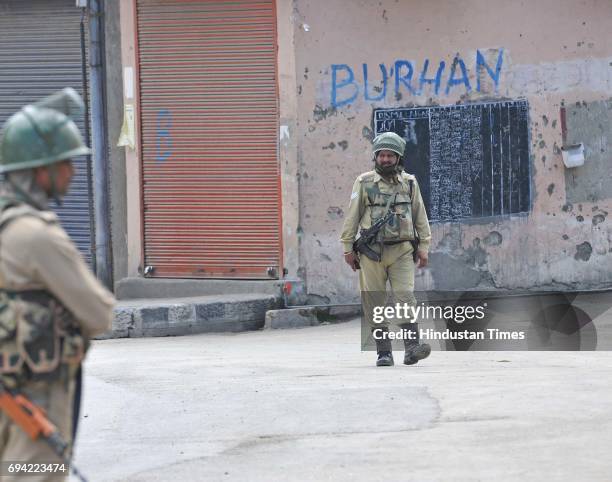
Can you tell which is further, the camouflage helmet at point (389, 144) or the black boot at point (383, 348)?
the black boot at point (383, 348)

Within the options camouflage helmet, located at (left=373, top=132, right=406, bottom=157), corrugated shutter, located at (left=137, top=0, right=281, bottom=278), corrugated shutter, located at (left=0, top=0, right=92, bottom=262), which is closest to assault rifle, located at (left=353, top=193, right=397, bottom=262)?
camouflage helmet, located at (left=373, top=132, right=406, bottom=157)

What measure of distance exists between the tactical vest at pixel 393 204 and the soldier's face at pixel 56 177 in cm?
566

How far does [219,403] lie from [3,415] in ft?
13.1

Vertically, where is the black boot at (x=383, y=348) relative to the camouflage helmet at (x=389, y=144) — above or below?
below

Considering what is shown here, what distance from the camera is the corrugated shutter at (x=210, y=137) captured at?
563 inches

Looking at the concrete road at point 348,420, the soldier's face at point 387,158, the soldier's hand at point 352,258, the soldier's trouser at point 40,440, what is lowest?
the concrete road at point 348,420

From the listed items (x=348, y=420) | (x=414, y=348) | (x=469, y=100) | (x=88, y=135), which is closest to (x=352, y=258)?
(x=414, y=348)

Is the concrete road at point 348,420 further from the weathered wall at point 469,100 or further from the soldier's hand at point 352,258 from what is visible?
the weathered wall at point 469,100

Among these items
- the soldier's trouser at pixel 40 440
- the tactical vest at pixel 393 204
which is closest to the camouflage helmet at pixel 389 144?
the tactical vest at pixel 393 204

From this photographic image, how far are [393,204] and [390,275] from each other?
1.80ft

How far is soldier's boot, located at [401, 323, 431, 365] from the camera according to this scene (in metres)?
9.52

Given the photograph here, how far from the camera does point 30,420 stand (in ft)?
12.4

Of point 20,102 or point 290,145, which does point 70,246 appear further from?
point 20,102

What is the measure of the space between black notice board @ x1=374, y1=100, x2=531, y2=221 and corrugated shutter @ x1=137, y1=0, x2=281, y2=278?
4.81 ft
